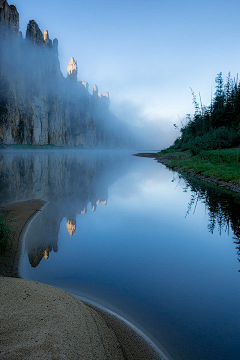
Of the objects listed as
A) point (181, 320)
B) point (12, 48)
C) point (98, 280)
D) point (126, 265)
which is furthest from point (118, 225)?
point (12, 48)

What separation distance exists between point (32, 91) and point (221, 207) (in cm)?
8123

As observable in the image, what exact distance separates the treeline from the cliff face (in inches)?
1842

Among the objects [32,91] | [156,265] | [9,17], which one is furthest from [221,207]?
[9,17]

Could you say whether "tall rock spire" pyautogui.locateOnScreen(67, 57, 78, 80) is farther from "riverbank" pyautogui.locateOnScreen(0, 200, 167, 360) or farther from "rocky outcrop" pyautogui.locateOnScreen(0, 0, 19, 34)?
"riverbank" pyautogui.locateOnScreen(0, 200, 167, 360)

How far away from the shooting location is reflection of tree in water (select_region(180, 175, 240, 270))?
6.78 m

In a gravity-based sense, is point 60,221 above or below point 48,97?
below

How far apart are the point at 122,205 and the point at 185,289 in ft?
19.0

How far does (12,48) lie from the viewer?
6694cm

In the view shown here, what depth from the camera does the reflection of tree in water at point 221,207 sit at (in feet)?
22.2

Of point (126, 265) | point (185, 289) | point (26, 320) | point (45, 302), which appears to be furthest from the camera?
point (126, 265)

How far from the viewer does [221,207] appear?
29.1 ft

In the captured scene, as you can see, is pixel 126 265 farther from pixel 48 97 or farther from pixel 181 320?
pixel 48 97

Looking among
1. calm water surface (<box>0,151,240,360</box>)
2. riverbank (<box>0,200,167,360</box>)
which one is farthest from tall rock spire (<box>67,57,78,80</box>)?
riverbank (<box>0,200,167,360</box>)

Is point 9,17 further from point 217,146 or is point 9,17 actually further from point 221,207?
point 221,207
